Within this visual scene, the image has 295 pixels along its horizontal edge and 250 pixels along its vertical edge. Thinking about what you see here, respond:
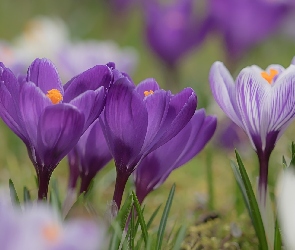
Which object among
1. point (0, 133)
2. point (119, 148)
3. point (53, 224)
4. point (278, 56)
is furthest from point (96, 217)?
point (278, 56)

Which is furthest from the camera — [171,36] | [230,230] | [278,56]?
[278,56]

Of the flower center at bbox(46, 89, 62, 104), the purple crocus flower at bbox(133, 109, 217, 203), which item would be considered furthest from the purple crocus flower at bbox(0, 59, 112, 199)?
the purple crocus flower at bbox(133, 109, 217, 203)

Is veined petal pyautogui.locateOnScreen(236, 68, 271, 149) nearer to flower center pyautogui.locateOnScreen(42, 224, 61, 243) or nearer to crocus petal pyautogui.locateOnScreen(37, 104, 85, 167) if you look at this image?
crocus petal pyautogui.locateOnScreen(37, 104, 85, 167)

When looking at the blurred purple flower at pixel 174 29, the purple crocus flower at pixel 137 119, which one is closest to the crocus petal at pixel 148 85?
the purple crocus flower at pixel 137 119

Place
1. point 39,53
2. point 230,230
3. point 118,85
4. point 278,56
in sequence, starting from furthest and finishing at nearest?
1. point 278,56
2. point 39,53
3. point 230,230
4. point 118,85

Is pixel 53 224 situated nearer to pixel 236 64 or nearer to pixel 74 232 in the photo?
pixel 74 232

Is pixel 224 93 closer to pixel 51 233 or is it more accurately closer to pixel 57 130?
pixel 57 130

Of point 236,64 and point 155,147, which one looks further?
point 236,64

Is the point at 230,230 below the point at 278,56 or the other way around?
below
